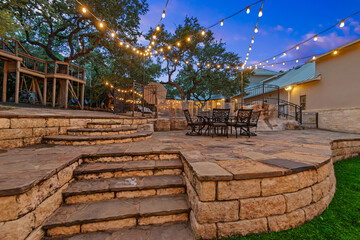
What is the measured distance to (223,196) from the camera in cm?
155

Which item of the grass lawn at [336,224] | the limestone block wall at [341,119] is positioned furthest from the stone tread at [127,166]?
the limestone block wall at [341,119]

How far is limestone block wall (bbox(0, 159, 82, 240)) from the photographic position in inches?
47.6

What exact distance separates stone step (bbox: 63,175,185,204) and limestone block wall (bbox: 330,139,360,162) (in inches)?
212

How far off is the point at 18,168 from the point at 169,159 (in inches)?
81.1

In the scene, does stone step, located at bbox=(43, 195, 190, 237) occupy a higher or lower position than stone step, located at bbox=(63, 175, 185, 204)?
lower

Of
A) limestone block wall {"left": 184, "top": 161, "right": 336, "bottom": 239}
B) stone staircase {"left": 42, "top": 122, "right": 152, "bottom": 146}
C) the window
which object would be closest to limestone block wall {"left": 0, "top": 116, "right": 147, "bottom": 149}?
stone staircase {"left": 42, "top": 122, "right": 152, "bottom": 146}

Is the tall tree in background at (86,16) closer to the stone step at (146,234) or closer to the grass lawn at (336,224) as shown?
the stone step at (146,234)

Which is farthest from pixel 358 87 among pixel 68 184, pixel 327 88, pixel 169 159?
pixel 68 184

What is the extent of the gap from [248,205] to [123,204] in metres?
1.51

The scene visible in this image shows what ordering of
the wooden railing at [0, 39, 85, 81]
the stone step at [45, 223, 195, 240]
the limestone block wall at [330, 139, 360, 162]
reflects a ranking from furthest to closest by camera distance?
1. the wooden railing at [0, 39, 85, 81]
2. the limestone block wall at [330, 139, 360, 162]
3. the stone step at [45, 223, 195, 240]

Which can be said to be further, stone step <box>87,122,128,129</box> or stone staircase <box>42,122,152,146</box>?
stone step <box>87,122,128,129</box>

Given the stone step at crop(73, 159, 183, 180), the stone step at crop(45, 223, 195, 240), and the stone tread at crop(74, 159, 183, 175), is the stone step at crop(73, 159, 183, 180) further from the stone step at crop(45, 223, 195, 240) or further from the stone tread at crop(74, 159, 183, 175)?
the stone step at crop(45, 223, 195, 240)

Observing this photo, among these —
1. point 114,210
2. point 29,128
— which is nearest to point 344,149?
point 114,210

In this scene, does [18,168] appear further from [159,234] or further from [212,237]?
[212,237]
